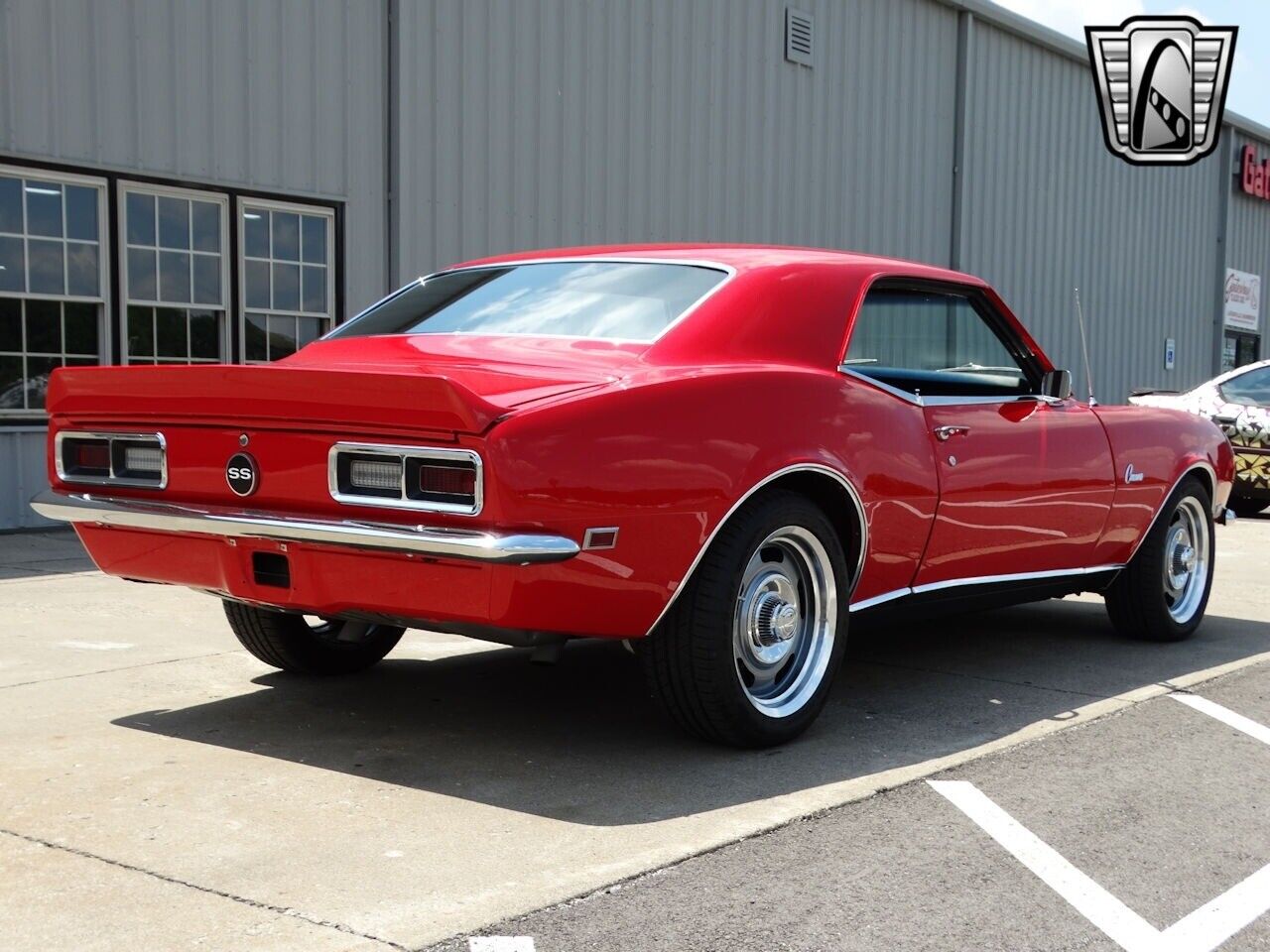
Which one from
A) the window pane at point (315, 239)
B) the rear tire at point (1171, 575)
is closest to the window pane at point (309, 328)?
the window pane at point (315, 239)

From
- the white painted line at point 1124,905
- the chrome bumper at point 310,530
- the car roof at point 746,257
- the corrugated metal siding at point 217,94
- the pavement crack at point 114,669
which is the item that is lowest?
the pavement crack at point 114,669

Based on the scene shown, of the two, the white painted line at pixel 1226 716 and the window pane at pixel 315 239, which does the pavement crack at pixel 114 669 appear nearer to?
the white painted line at pixel 1226 716

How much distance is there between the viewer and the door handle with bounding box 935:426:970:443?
188 inches

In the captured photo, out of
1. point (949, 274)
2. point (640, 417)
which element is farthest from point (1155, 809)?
point (949, 274)

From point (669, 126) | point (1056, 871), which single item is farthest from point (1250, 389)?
point (1056, 871)

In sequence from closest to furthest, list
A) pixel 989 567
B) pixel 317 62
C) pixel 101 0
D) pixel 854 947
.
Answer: pixel 854 947 < pixel 989 567 < pixel 101 0 < pixel 317 62

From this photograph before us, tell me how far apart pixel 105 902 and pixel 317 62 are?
9344 mm

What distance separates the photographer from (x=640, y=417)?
3727 mm

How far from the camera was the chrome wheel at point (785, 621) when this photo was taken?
4.18 m

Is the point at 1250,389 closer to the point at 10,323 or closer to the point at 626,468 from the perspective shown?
the point at 10,323

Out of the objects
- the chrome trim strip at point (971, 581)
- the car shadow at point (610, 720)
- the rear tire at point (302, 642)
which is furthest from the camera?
the rear tire at point (302, 642)

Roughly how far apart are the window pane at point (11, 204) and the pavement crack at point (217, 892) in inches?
285

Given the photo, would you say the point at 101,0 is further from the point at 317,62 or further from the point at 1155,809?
the point at 1155,809

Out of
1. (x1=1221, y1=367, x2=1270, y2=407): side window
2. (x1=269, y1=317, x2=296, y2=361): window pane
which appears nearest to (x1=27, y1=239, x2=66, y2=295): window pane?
(x1=269, y1=317, x2=296, y2=361): window pane
